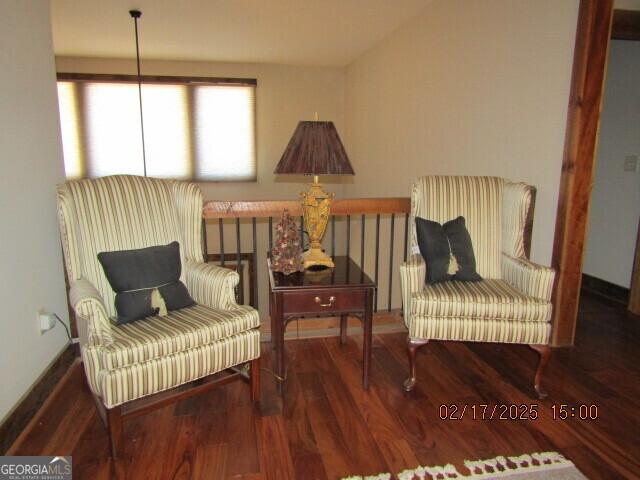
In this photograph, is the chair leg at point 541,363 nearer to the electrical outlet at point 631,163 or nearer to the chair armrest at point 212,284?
the chair armrest at point 212,284

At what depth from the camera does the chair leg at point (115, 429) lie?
1.70 m

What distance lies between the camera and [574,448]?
1.81 m

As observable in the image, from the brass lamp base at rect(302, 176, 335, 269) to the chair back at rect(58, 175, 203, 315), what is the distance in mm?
580

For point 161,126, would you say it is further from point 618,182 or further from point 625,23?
point 618,182

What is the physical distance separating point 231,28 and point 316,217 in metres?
2.87

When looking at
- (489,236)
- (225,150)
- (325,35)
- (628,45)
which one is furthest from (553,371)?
(225,150)

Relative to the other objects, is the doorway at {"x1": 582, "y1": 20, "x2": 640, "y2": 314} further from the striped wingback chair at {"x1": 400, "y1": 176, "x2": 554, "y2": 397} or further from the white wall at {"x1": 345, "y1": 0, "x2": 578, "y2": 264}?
the striped wingback chair at {"x1": 400, "y1": 176, "x2": 554, "y2": 397}

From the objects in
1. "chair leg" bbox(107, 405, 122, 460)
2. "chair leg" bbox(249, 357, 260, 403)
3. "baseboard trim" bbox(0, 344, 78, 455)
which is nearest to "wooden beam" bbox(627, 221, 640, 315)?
"chair leg" bbox(249, 357, 260, 403)

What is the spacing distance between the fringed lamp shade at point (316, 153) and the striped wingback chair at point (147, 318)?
0.58m

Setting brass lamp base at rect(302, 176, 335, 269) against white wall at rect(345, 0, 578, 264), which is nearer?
brass lamp base at rect(302, 176, 335, 269)

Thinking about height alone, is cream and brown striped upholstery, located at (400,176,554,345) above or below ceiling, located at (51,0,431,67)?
below

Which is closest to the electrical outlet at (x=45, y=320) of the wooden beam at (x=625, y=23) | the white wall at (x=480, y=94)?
the white wall at (x=480, y=94)

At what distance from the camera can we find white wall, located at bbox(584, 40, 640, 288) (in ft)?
11.5

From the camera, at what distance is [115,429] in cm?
172
